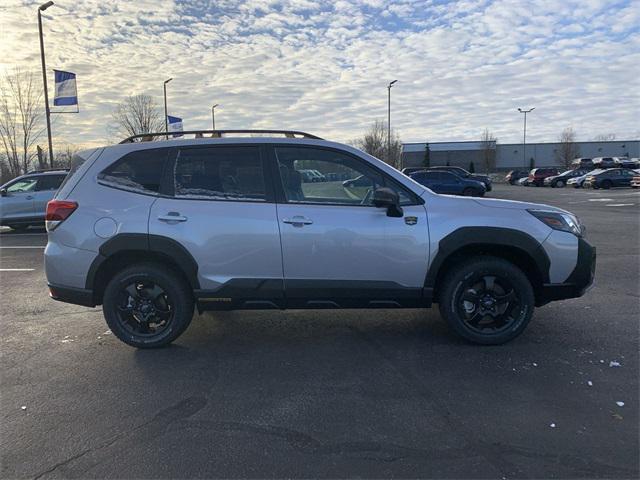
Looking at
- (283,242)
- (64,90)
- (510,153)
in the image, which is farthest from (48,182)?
(510,153)

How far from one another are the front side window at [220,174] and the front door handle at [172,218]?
0.61 feet

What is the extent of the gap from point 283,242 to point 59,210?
2071 millimetres

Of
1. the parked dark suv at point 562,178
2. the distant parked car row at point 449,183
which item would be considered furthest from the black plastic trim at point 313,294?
the parked dark suv at point 562,178

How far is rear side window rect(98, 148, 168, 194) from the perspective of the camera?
4516mm

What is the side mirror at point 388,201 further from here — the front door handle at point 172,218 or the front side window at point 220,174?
the front door handle at point 172,218

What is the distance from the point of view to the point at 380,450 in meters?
3.00

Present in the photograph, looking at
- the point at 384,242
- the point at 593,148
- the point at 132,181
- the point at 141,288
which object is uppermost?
the point at 593,148

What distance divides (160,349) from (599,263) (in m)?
7.40

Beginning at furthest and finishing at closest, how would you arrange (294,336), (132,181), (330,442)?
(294,336) < (132,181) < (330,442)

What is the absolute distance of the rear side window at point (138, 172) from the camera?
14.8 ft

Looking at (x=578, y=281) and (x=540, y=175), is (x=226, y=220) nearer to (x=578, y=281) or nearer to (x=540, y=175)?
(x=578, y=281)

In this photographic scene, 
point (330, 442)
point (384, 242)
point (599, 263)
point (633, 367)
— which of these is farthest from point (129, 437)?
point (599, 263)

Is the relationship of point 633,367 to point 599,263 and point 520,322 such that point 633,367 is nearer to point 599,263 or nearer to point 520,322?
point 520,322

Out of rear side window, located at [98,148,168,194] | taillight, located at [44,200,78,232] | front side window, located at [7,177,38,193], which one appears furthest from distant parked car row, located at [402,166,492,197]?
taillight, located at [44,200,78,232]
